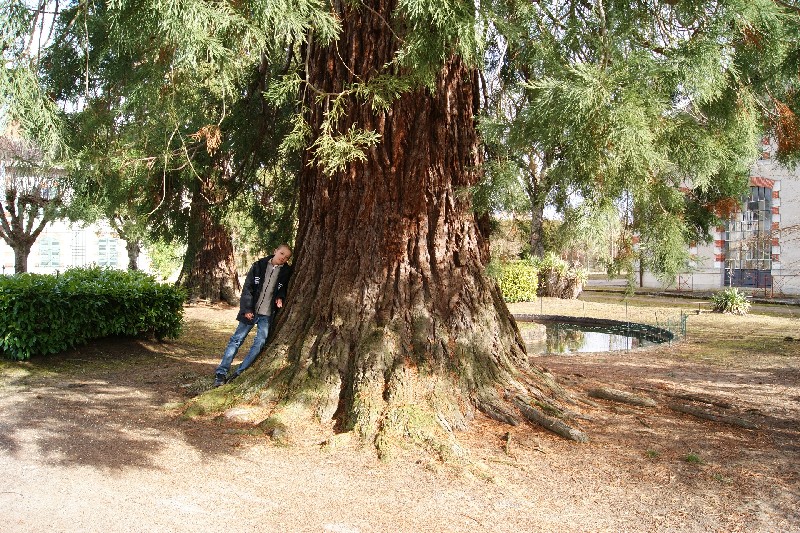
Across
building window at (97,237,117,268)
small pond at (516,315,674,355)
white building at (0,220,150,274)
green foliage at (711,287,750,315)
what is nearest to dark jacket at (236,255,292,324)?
small pond at (516,315,674,355)

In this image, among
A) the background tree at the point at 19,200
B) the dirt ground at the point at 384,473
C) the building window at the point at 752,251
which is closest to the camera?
the dirt ground at the point at 384,473

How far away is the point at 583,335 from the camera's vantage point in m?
14.0

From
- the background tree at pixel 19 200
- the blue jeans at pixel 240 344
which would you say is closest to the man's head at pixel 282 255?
the blue jeans at pixel 240 344

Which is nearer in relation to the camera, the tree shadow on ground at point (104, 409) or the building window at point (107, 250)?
the tree shadow on ground at point (104, 409)

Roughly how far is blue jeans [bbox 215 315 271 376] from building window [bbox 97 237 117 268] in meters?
33.0

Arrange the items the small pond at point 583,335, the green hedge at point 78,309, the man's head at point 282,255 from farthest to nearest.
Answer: the small pond at point 583,335, the green hedge at point 78,309, the man's head at point 282,255

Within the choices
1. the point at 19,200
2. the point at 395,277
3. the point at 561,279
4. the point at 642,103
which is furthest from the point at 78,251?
the point at 642,103

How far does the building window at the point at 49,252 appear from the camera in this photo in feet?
116

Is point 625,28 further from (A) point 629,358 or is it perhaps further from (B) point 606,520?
(A) point 629,358

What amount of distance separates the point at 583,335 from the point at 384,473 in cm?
1056

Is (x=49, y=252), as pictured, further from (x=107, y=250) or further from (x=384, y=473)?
(x=384, y=473)

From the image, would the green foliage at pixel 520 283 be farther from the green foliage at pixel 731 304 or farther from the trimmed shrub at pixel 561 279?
the green foliage at pixel 731 304

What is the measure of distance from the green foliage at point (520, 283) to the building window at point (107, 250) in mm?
25476

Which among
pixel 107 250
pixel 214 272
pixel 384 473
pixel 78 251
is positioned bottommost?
pixel 384 473
